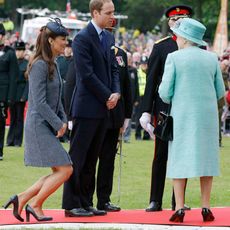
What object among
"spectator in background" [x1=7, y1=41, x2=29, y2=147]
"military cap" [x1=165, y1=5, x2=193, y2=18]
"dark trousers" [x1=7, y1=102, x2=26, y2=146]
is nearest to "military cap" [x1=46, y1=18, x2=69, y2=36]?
"military cap" [x1=165, y1=5, x2=193, y2=18]

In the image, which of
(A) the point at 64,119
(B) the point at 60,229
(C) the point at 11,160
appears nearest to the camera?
Result: (B) the point at 60,229

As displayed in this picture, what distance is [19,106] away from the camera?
24.7 metres

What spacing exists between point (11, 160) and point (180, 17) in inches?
322

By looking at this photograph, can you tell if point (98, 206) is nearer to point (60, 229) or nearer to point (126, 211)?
point (126, 211)

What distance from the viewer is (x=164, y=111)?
12.8 m

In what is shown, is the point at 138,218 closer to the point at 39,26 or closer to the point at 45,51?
the point at 45,51

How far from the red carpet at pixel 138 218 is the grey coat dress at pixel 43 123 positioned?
645 mm

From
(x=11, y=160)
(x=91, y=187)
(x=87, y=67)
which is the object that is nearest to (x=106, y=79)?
(x=87, y=67)

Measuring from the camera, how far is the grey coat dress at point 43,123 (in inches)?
463

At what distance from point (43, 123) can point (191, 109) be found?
1452 millimetres

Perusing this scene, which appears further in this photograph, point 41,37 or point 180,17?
point 180,17

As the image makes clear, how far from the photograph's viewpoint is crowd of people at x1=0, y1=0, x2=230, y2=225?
38.9 ft

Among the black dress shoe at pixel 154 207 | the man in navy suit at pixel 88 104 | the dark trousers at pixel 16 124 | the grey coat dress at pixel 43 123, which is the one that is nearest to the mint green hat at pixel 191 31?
the man in navy suit at pixel 88 104

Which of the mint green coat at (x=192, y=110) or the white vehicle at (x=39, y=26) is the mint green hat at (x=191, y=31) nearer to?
the mint green coat at (x=192, y=110)
